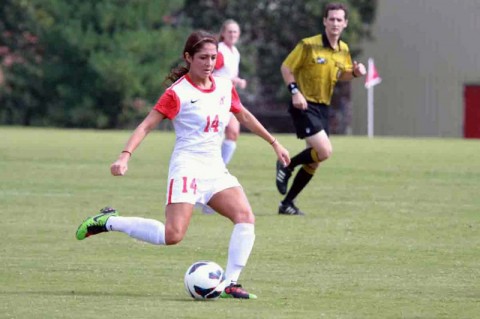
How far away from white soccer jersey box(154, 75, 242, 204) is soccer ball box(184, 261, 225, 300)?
2.00ft

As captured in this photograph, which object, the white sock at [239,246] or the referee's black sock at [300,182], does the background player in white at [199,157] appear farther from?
the referee's black sock at [300,182]

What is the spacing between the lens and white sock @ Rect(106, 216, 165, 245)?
989 centimetres

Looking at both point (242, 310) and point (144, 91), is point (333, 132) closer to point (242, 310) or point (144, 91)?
point (144, 91)

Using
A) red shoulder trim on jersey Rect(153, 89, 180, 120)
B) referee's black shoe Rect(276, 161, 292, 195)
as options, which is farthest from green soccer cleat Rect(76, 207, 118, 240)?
referee's black shoe Rect(276, 161, 292, 195)

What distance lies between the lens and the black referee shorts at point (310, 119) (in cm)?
1563

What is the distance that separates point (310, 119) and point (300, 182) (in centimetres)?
68

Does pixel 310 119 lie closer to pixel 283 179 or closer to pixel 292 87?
pixel 292 87

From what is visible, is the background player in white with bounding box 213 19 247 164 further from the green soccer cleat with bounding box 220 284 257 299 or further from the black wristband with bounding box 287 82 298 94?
the green soccer cleat with bounding box 220 284 257 299

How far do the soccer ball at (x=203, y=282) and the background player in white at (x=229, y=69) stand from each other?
402 inches

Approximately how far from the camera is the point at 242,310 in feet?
29.6

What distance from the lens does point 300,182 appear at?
51.5 feet

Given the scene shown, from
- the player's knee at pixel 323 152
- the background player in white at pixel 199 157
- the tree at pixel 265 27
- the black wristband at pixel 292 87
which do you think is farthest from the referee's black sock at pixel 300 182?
the tree at pixel 265 27

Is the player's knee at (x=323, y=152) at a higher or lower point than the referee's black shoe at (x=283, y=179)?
higher

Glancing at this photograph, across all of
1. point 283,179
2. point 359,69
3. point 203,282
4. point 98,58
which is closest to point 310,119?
point 359,69
